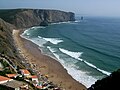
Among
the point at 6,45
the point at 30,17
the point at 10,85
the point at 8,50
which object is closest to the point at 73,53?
the point at 6,45

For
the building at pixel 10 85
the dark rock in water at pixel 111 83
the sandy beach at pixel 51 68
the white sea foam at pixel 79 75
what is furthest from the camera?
the white sea foam at pixel 79 75

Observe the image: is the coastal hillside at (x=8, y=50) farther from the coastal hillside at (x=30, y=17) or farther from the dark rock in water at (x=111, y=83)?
the coastal hillside at (x=30, y=17)

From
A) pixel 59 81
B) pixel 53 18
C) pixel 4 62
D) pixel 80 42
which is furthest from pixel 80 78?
pixel 53 18

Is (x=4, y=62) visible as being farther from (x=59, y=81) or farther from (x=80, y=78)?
(x=80, y=78)

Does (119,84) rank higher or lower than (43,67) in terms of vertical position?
higher

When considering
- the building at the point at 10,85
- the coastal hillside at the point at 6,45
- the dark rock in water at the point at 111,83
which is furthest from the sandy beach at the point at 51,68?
the dark rock in water at the point at 111,83
